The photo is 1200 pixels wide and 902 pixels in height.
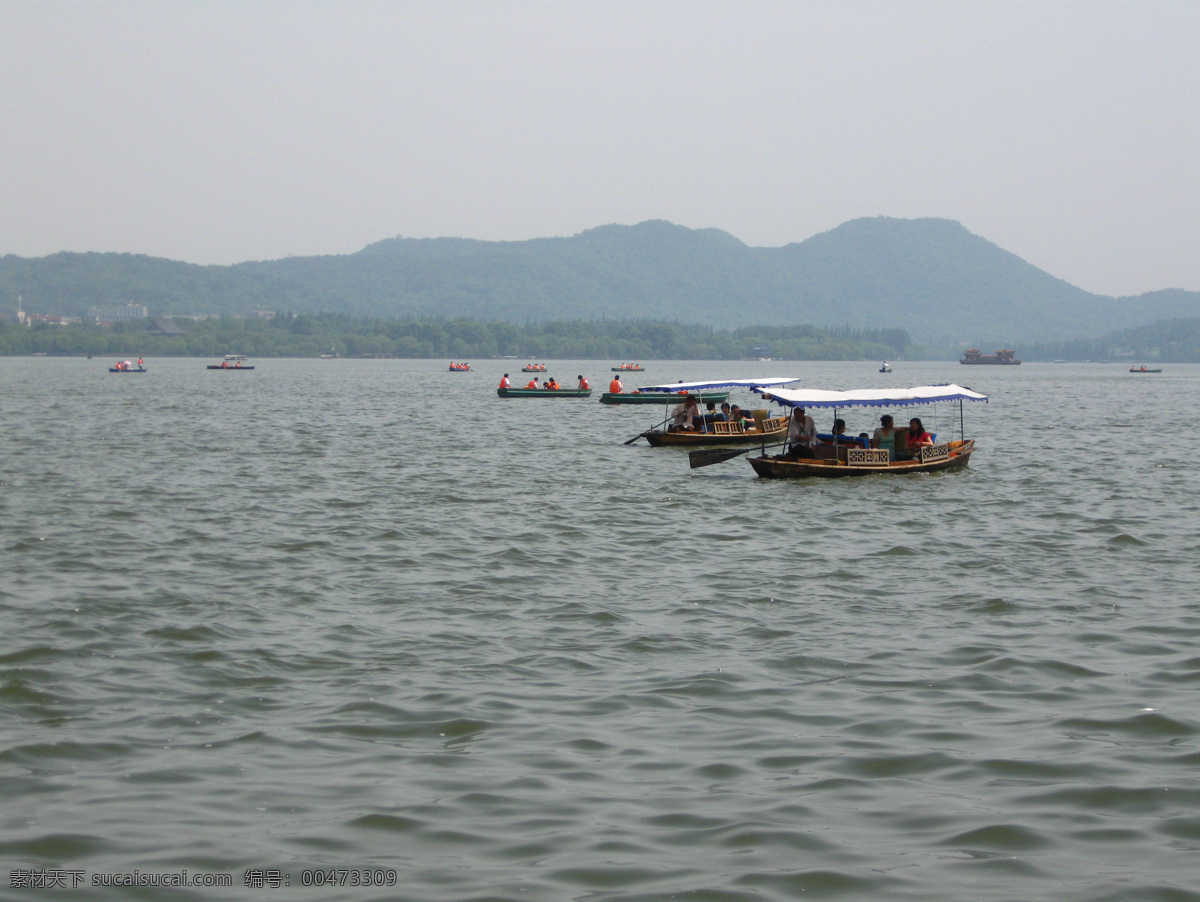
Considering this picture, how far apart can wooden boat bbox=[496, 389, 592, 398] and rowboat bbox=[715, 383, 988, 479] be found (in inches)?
2239

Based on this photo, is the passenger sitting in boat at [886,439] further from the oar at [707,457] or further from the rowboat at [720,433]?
the rowboat at [720,433]

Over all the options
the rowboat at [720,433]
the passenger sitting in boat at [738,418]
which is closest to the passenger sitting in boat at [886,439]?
the rowboat at [720,433]

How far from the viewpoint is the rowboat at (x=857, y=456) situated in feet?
118

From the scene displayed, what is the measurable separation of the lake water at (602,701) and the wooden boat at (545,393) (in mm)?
66733

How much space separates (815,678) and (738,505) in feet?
57.7

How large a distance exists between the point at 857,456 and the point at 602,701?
2475cm

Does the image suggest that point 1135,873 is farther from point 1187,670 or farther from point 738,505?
point 738,505

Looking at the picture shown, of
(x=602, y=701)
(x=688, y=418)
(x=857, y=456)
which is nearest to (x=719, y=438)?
(x=688, y=418)

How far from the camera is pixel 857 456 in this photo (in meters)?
36.0

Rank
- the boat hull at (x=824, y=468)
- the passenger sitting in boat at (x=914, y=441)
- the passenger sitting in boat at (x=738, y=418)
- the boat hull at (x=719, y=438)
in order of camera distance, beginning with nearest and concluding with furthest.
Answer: the boat hull at (x=824, y=468), the passenger sitting in boat at (x=914, y=441), the boat hull at (x=719, y=438), the passenger sitting in boat at (x=738, y=418)

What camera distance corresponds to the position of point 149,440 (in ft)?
170

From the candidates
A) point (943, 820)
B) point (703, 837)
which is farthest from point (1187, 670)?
point (703, 837)

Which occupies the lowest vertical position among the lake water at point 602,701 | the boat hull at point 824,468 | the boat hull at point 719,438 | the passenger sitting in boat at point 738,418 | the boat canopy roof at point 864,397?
the lake water at point 602,701

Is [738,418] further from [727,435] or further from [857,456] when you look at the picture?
[857,456]
